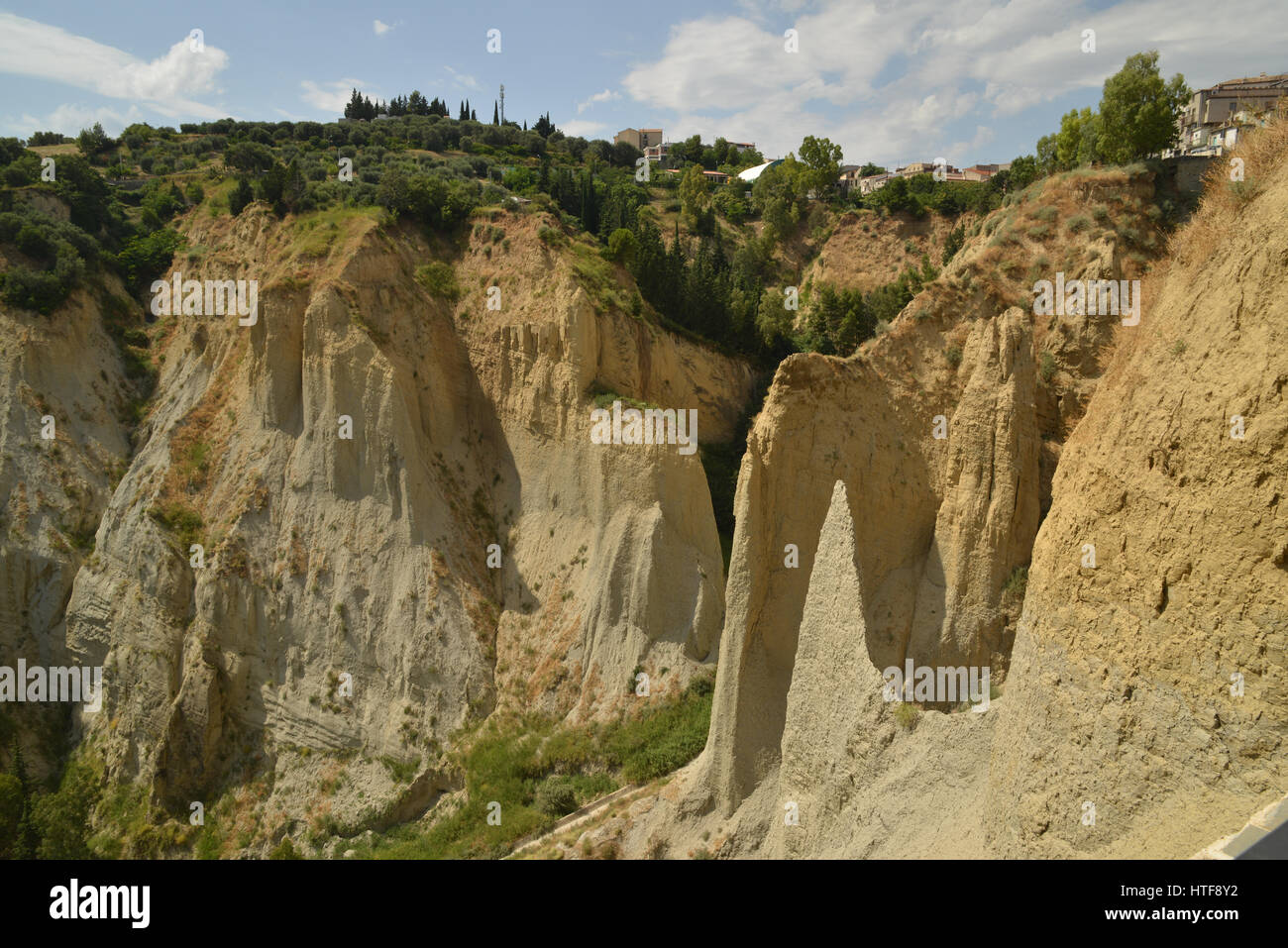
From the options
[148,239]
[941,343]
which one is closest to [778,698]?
[941,343]

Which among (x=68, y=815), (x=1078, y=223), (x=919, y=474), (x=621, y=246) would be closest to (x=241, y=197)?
(x=621, y=246)

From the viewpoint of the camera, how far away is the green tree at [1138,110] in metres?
24.6

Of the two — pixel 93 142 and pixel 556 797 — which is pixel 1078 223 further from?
pixel 93 142

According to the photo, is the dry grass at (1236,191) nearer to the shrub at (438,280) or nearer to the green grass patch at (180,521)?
the shrub at (438,280)

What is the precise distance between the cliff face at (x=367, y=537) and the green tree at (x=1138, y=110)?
17193 millimetres

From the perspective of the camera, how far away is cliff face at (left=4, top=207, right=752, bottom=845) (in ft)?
86.7

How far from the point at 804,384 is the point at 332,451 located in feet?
64.9

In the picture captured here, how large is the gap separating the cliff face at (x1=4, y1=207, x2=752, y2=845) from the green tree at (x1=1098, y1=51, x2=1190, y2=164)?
1719cm

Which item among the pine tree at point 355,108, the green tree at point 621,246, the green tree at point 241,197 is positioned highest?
the pine tree at point 355,108

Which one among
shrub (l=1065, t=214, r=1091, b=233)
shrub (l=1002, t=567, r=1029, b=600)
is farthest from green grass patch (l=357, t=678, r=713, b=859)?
shrub (l=1065, t=214, r=1091, b=233)

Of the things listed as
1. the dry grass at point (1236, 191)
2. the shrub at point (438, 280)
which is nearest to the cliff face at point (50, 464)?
the shrub at point (438, 280)

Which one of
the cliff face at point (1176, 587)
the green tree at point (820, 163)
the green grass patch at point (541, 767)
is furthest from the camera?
the green tree at point (820, 163)

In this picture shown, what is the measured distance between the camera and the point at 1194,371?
27.0 feet
